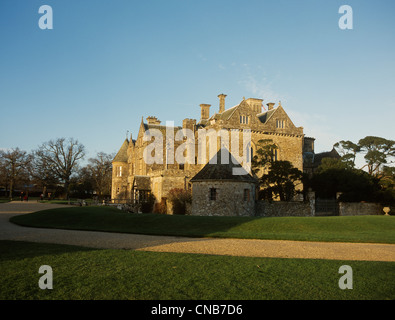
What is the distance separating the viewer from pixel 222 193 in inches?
1065

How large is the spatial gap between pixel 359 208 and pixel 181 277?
29.9 metres

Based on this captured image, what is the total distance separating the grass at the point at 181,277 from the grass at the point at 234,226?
6.82 metres

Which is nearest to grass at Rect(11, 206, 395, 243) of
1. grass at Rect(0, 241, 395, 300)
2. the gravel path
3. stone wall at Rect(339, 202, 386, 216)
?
the gravel path

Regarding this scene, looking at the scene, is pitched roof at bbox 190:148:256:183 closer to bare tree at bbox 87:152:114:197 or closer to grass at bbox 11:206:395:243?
grass at bbox 11:206:395:243

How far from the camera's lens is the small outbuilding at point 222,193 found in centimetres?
2702

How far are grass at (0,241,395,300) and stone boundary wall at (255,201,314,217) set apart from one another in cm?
1956

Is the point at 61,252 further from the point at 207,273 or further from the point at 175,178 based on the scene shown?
the point at 175,178

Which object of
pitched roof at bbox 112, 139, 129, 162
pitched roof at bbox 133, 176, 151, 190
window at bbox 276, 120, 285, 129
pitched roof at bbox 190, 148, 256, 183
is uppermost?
window at bbox 276, 120, 285, 129

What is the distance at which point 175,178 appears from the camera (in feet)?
117

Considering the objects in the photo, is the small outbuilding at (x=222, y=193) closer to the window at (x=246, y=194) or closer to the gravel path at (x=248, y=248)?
the window at (x=246, y=194)

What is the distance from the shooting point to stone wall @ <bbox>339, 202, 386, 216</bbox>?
31984mm

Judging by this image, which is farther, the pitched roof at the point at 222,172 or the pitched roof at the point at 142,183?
the pitched roof at the point at 142,183

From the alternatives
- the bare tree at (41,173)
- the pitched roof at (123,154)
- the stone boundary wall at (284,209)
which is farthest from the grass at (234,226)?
the bare tree at (41,173)
